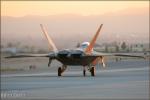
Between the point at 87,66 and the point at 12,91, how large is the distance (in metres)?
16.4

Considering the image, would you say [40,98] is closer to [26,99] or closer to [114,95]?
[26,99]

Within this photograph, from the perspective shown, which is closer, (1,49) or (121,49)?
(121,49)

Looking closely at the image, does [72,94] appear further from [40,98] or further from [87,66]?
[87,66]

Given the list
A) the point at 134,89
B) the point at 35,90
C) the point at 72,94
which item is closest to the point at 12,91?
the point at 35,90

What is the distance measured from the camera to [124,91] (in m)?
28.5

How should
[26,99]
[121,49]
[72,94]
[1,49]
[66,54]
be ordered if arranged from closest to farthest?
[26,99], [72,94], [66,54], [121,49], [1,49]

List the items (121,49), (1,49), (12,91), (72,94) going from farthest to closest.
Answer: (1,49) < (121,49) < (12,91) < (72,94)

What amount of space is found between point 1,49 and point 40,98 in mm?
91968

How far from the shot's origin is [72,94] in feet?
89.1

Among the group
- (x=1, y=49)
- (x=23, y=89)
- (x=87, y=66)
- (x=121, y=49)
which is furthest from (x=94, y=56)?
(x=1, y=49)

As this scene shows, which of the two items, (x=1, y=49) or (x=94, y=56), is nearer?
(x=94, y=56)

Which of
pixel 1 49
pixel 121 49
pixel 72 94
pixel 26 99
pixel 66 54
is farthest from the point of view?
pixel 1 49

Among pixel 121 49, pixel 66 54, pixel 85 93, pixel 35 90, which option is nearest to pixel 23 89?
pixel 35 90

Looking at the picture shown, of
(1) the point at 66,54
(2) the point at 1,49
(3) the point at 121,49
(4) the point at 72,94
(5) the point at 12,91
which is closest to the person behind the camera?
(4) the point at 72,94
